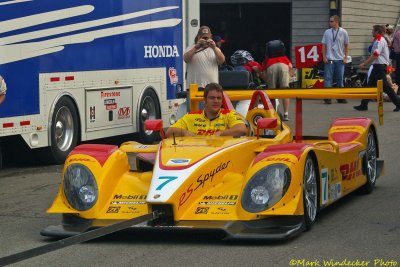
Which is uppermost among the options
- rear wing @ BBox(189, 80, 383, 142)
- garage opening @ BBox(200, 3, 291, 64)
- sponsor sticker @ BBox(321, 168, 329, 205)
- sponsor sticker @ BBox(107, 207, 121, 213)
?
Answer: garage opening @ BBox(200, 3, 291, 64)

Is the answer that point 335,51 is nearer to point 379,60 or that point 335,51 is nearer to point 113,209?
point 379,60

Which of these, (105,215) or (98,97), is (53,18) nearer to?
(98,97)

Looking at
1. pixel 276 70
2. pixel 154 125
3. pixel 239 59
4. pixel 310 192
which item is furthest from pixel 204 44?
Answer: pixel 310 192

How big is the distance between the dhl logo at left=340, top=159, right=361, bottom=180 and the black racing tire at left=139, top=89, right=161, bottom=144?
7.20m

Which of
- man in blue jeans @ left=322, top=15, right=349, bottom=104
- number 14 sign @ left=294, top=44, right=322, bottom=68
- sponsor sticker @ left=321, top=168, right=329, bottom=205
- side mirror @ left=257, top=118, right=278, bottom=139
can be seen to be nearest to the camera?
sponsor sticker @ left=321, top=168, right=329, bottom=205

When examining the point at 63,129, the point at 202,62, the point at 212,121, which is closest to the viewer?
the point at 212,121

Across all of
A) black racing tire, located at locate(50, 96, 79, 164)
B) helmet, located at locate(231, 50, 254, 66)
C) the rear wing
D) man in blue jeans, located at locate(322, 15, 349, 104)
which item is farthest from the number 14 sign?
the rear wing

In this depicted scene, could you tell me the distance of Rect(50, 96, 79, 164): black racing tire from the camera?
48.3 ft

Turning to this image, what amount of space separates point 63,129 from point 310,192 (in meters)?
6.77

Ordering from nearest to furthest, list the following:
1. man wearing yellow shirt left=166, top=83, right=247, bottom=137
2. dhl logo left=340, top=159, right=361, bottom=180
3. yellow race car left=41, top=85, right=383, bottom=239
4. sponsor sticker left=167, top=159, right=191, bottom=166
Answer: yellow race car left=41, top=85, right=383, bottom=239 → sponsor sticker left=167, top=159, right=191, bottom=166 → man wearing yellow shirt left=166, top=83, right=247, bottom=137 → dhl logo left=340, top=159, right=361, bottom=180

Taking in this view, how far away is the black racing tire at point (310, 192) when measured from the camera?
8781mm

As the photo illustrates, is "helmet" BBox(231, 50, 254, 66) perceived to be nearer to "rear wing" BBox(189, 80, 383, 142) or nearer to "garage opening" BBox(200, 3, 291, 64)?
"rear wing" BBox(189, 80, 383, 142)

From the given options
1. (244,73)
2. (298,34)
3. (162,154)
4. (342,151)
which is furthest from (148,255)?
(298,34)

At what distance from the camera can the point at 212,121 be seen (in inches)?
399
